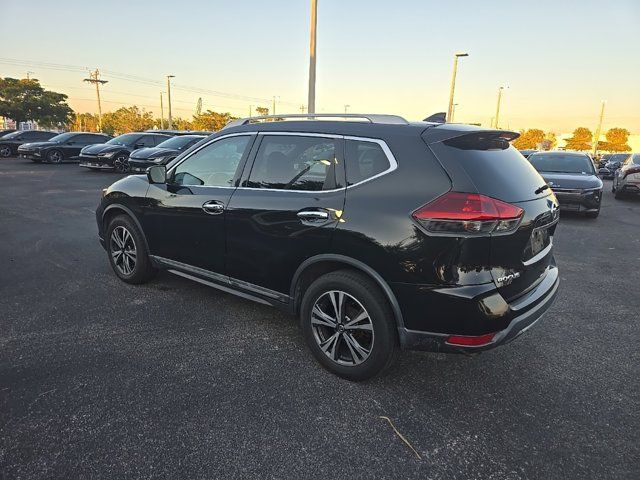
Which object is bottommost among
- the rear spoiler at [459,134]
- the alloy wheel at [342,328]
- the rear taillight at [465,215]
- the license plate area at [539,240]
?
the alloy wheel at [342,328]

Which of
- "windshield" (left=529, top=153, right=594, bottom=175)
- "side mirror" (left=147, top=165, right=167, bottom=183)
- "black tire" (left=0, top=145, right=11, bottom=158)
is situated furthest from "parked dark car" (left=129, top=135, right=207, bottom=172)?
"black tire" (left=0, top=145, right=11, bottom=158)

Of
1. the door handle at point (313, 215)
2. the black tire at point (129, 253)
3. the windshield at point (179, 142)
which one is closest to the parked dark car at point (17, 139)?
the windshield at point (179, 142)

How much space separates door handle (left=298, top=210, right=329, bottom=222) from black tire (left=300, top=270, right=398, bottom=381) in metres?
0.38

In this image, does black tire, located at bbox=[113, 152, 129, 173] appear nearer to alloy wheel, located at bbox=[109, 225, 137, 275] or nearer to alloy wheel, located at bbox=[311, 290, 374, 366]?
alloy wheel, located at bbox=[109, 225, 137, 275]

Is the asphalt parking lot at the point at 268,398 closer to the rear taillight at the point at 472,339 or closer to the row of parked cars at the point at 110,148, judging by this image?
the rear taillight at the point at 472,339

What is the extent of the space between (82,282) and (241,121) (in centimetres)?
256

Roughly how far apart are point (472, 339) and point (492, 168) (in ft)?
3.41

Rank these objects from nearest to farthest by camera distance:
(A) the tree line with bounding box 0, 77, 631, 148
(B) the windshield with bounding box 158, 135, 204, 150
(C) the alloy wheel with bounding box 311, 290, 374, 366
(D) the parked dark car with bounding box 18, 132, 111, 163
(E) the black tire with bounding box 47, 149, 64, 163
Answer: (C) the alloy wheel with bounding box 311, 290, 374, 366, (B) the windshield with bounding box 158, 135, 204, 150, (D) the parked dark car with bounding box 18, 132, 111, 163, (E) the black tire with bounding box 47, 149, 64, 163, (A) the tree line with bounding box 0, 77, 631, 148

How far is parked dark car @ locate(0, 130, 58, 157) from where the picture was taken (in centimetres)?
2209

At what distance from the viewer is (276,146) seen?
3.28 m

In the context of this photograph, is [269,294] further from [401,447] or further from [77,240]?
[77,240]

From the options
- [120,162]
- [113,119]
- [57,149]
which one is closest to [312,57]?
[120,162]

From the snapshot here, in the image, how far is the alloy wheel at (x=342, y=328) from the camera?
2768mm

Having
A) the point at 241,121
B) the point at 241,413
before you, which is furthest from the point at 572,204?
the point at 241,413
